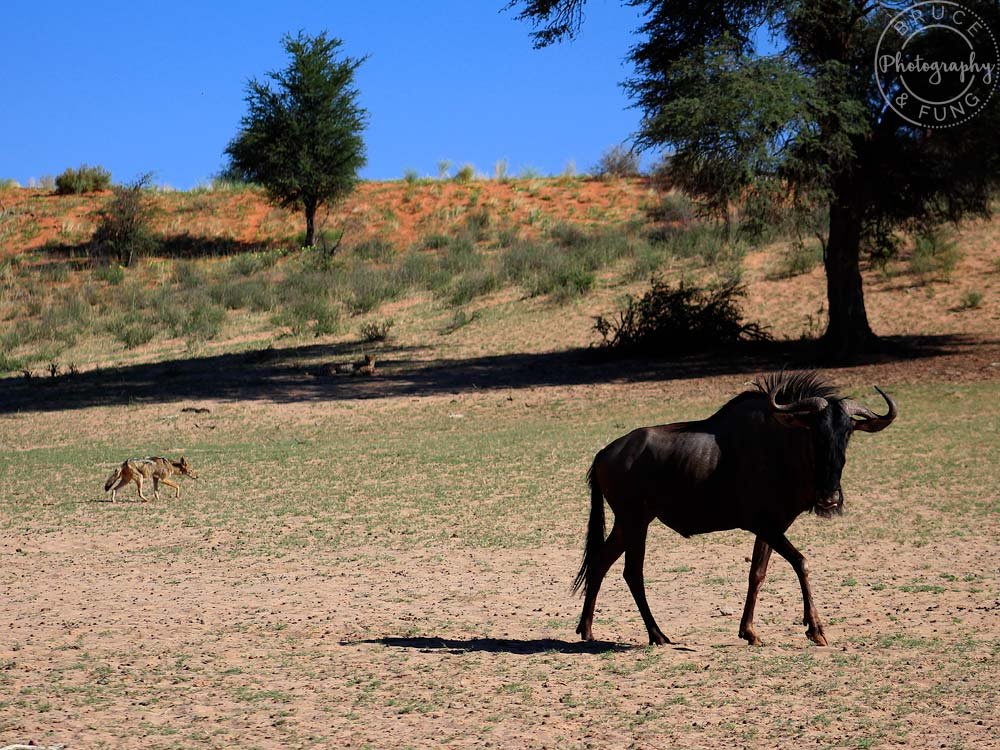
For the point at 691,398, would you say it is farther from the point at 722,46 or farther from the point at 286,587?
the point at 286,587

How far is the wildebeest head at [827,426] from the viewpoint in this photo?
25.4 ft

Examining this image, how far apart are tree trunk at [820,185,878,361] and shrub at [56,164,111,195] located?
4656cm

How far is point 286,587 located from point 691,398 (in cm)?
1293

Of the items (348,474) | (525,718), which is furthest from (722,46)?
(525,718)

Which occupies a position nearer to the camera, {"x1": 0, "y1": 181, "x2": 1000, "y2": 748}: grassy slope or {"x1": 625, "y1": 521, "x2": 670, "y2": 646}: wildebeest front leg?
{"x1": 0, "y1": 181, "x2": 1000, "y2": 748}: grassy slope

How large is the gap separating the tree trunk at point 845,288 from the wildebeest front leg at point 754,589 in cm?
1702

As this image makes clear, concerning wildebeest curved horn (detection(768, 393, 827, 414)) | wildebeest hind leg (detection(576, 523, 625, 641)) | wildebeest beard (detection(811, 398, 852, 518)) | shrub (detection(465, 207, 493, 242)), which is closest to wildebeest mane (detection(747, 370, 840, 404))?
wildebeest curved horn (detection(768, 393, 827, 414))

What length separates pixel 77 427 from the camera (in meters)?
22.9

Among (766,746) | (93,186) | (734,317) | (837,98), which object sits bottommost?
(766,746)

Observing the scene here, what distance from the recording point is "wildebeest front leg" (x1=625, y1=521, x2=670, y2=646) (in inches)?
326

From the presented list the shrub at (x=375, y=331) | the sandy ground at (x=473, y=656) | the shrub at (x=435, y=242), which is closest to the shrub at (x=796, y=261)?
the shrub at (x=375, y=331)

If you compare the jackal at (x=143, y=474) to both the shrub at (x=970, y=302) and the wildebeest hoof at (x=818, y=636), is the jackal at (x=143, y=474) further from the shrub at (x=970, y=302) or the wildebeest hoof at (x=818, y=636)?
the shrub at (x=970, y=302)

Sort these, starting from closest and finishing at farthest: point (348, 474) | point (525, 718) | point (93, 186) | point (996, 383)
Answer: point (525, 718) < point (348, 474) < point (996, 383) < point (93, 186)

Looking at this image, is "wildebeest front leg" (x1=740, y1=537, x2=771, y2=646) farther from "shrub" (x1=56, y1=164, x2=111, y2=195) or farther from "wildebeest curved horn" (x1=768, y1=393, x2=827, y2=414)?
"shrub" (x1=56, y1=164, x2=111, y2=195)
